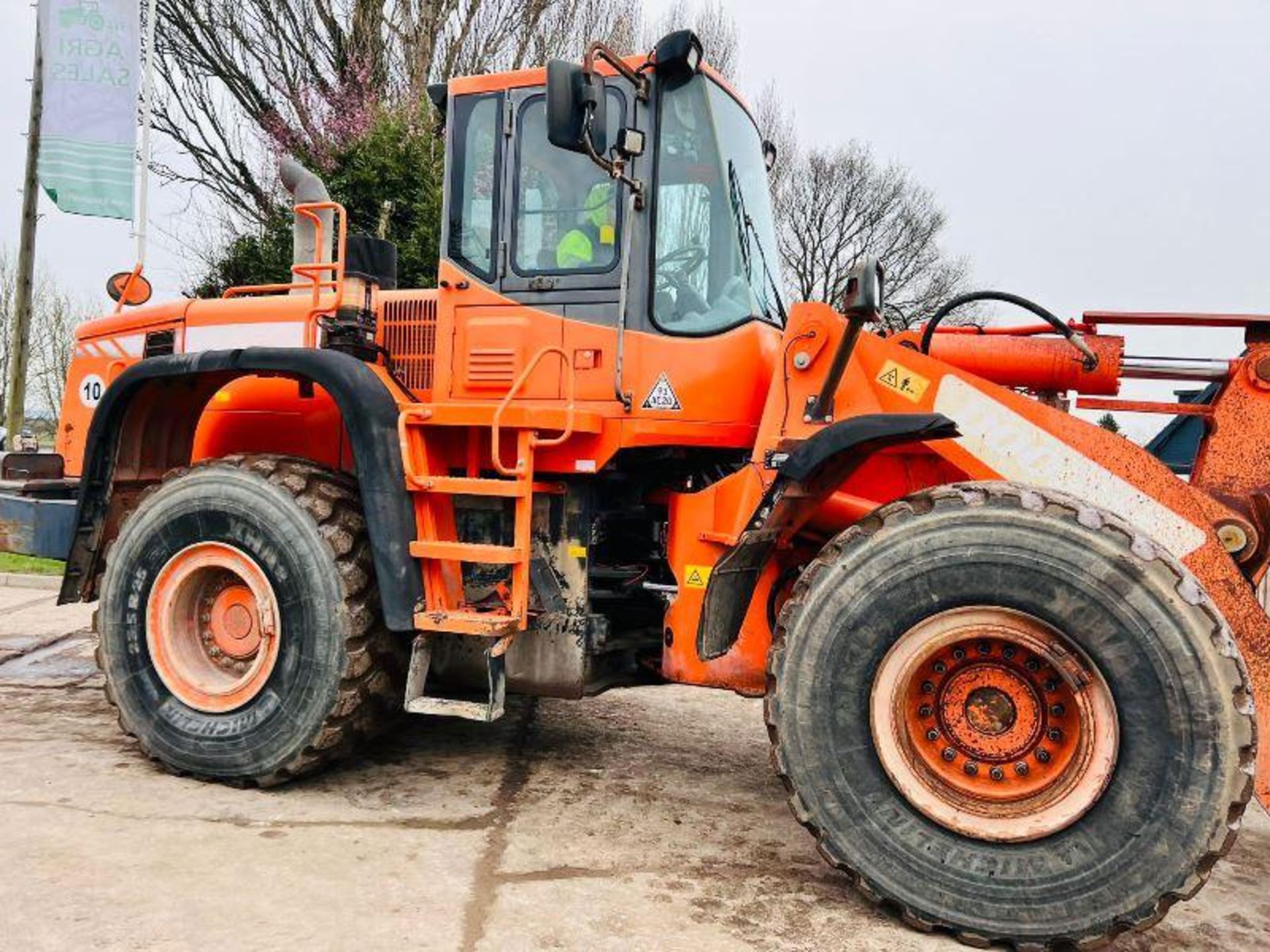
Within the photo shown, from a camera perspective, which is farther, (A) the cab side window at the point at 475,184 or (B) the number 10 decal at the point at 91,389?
(B) the number 10 decal at the point at 91,389

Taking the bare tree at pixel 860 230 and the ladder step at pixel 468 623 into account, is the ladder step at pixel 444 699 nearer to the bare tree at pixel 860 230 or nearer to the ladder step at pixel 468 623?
the ladder step at pixel 468 623

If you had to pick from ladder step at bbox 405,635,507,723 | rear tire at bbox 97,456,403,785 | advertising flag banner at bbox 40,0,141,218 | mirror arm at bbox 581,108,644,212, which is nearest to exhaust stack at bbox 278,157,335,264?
rear tire at bbox 97,456,403,785

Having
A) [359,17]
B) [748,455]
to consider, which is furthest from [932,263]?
[748,455]

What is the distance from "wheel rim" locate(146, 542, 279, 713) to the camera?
13.2 ft

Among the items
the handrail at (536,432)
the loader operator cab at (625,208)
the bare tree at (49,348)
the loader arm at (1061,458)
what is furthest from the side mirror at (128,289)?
the bare tree at (49,348)

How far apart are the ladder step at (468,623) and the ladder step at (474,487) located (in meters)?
0.47

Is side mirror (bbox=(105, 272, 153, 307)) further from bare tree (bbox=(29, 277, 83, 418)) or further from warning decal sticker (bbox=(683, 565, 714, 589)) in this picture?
bare tree (bbox=(29, 277, 83, 418))

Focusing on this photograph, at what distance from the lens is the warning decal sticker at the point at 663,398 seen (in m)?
3.96

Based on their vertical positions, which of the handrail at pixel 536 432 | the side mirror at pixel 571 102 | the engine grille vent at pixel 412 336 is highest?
the side mirror at pixel 571 102

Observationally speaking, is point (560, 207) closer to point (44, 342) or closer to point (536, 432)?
point (536, 432)

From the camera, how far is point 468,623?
373 cm

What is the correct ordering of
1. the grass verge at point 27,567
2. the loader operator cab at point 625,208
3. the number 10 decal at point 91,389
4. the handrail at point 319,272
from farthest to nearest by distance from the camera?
the grass verge at point 27,567 < the number 10 decal at point 91,389 < the handrail at point 319,272 < the loader operator cab at point 625,208

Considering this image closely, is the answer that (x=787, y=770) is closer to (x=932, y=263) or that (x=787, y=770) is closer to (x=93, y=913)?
(x=93, y=913)

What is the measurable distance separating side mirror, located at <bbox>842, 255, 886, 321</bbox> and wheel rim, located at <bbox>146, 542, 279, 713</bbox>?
8.38 ft
